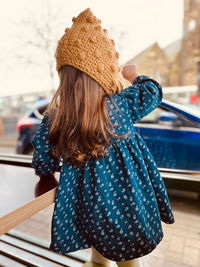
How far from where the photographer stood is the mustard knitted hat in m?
0.82

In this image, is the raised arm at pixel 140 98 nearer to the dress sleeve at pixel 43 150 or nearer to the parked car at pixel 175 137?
the dress sleeve at pixel 43 150

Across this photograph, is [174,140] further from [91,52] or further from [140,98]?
[91,52]

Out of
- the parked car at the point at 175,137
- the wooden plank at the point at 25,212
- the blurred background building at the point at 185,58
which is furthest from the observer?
the blurred background building at the point at 185,58

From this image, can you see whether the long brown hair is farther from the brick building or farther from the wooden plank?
the brick building

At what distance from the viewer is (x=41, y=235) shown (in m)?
1.94

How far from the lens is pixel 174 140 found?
2436 mm

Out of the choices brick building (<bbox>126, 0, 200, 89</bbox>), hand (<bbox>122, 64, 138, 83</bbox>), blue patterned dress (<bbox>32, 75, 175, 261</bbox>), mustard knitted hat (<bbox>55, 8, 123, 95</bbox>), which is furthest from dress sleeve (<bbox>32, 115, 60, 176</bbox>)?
brick building (<bbox>126, 0, 200, 89</bbox>)

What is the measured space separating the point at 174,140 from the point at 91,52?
1856mm

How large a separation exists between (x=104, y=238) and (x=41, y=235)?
1242 millimetres

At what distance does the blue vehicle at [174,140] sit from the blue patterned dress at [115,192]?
1.35m

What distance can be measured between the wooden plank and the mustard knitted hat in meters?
0.46

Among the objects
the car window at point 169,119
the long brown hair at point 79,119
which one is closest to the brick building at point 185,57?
the car window at point 169,119

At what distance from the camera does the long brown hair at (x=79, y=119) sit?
85 centimetres

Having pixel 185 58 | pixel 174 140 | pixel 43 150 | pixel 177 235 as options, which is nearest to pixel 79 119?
pixel 43 150
